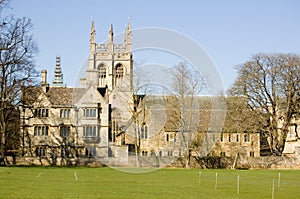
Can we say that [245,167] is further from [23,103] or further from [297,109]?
[23,103]

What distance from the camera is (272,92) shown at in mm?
57500

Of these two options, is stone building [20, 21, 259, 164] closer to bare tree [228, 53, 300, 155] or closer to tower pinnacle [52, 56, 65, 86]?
bare tree [228, 53, 300, 155]

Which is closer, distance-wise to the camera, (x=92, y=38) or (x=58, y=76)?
(x=92, y=38)

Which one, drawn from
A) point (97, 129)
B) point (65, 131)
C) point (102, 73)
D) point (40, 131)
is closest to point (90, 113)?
point (97, 129)

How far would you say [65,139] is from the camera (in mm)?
64812

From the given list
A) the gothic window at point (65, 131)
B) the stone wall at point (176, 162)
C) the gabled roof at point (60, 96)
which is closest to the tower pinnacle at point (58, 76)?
the gabled roof at point (60, 96)

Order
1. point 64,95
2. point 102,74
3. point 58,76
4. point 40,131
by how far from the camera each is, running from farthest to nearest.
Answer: point 58,76 → point 102,74 → point 64,95 → point 40,131

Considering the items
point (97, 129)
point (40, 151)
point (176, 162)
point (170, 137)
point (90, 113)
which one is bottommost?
point (176, 162)

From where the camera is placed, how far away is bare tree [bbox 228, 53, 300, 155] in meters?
56.2

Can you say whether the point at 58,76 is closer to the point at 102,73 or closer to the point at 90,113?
the point at 102,73

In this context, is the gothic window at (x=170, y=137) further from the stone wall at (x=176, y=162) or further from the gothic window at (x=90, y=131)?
the gothic window at (x=90, y=131)

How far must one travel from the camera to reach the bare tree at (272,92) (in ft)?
184

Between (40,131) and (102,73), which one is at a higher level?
(102,73)

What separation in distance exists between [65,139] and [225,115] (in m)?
20.9
